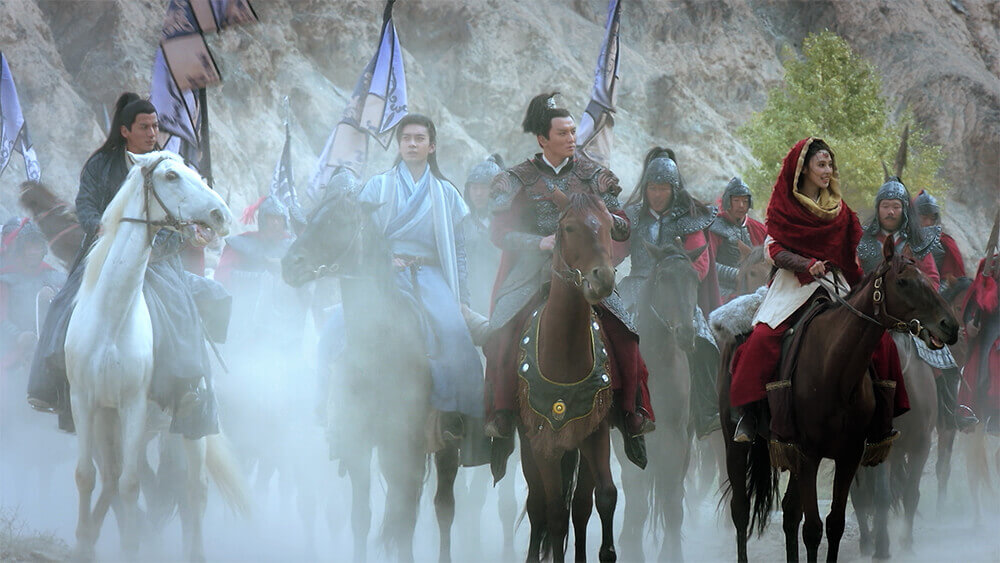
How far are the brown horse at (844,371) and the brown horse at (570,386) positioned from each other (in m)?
1.31

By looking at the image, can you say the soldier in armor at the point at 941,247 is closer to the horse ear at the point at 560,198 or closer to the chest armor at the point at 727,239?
the chest armor at the point at 727,239

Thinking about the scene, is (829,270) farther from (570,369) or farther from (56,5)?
(56,5)

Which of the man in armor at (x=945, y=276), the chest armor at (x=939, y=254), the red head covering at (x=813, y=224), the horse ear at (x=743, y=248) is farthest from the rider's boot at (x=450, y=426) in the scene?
the chest armor at (x=939, y=254)

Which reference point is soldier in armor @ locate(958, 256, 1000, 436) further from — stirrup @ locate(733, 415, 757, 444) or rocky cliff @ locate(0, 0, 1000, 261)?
rocky cliff @ locate(0, 0, 1000, 261)

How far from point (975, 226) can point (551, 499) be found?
3446 cm

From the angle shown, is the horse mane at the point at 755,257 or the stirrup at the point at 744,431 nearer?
the stirrup at the point at 744,431

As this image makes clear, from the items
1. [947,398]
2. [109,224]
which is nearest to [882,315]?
[947,398]

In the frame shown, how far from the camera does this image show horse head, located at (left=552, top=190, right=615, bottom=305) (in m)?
6.10

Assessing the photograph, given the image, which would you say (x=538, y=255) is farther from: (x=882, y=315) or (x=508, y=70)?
(x=508, y=70)

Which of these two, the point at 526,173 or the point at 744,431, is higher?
the point at 526,173

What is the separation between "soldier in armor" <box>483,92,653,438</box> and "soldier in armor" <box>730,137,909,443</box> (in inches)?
30.9

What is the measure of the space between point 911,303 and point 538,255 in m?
2.44

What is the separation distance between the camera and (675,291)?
8.80 metres

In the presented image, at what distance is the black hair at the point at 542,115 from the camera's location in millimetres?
7879
